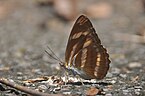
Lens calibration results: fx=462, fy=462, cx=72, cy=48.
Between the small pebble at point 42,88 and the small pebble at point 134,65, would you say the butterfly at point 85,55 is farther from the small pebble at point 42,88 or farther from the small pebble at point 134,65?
the small pebble at point 134,65

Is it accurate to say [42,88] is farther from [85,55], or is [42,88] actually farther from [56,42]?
[56,42]

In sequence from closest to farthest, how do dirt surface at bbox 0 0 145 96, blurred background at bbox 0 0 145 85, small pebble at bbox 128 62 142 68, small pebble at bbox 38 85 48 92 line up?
small pebble at bbox 38 85 48 92 → dirt surface at bbox 0 0 145 96 → small pebble at bbox 128 62 142 68 → blurred background at bbox 0 0 145 85

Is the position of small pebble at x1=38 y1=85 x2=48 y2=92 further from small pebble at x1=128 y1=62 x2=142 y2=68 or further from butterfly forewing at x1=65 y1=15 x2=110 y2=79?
small pebble at x1=128 y1=62 x2=142 y2=68

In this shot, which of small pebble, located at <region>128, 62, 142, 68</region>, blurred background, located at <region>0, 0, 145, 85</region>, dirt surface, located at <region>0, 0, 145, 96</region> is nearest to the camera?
dirt surface, located at <region>0, 0, 145, 96</region>

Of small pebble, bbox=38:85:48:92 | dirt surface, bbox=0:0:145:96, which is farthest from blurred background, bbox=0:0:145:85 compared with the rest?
small pebble, bbox=38:85:48:92

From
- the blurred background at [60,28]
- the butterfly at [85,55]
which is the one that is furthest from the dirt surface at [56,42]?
the butterfly at [85,55]

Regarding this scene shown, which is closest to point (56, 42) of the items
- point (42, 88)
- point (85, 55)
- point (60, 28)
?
point (60, 28)

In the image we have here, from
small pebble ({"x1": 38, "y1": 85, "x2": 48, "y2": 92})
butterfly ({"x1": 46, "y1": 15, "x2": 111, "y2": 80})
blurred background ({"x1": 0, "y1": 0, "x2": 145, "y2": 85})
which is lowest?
small pebble ({"x1": 38, "y1": 85, "x2": 48, "y2": 92})

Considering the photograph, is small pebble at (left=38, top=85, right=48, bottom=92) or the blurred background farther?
the blurred background
